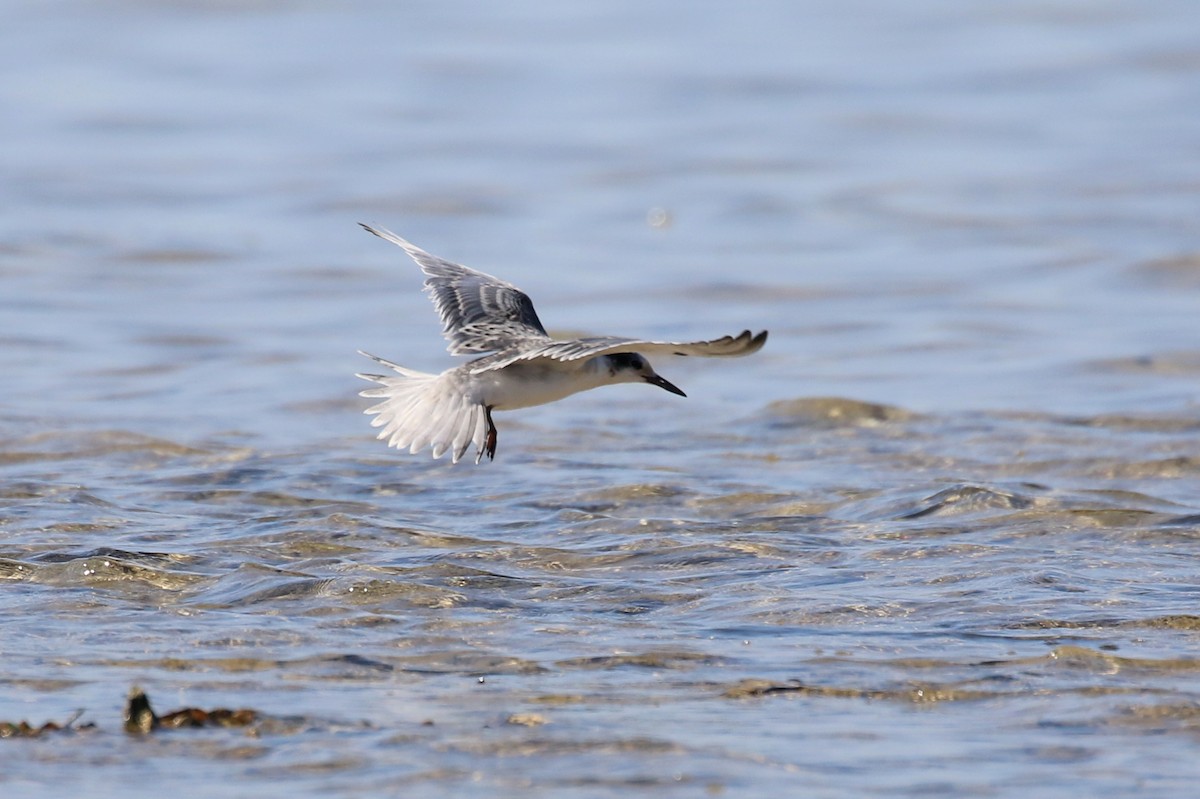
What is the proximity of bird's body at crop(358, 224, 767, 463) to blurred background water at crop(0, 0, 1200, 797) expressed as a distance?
20.1 inches

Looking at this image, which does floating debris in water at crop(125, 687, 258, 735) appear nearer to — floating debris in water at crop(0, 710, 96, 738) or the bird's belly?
floating debris in water at crop(0, 710, 96, 738)

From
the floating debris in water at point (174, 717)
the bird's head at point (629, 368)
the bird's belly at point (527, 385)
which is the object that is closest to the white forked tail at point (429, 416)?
the bird's belly at point (527, 385)

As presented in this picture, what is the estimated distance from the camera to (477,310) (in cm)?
886

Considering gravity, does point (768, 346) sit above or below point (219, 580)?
above

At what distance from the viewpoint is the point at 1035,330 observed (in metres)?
13.2

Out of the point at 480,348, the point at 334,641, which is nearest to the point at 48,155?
the point at 480,348

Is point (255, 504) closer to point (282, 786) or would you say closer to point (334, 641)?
point (334, 641)

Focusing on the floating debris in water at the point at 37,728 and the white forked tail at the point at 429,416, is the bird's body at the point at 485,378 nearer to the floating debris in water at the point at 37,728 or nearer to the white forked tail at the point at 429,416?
the white forked tail at the point at 429,416

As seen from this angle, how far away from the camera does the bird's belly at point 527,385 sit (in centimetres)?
799

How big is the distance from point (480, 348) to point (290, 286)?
7.20m

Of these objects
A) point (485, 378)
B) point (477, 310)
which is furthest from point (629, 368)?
point (477, 310)

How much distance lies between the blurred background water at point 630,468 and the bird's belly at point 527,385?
598mm

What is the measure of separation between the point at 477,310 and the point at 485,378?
931mm

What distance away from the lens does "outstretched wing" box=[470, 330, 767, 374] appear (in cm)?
633
